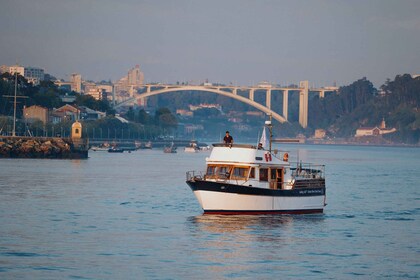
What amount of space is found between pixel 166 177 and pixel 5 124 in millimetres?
58028

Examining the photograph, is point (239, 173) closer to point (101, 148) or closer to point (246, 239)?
point (246, 239)

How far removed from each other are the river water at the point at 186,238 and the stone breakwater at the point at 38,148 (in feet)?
162

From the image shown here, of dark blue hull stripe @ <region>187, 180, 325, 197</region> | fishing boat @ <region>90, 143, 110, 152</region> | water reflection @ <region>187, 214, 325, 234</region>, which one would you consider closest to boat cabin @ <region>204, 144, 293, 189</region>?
dark blue hull stripe @ <region>187, 180, 325, 197</region>

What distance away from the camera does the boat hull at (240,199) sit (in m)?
42.6

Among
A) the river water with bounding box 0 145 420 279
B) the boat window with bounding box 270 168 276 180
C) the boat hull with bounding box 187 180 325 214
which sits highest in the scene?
the boat window with bounding box 270 168 276 180

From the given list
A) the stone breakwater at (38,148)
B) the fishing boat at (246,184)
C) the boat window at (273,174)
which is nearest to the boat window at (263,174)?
the fishing boat at (246,184)

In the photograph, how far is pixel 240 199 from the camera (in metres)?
42.9

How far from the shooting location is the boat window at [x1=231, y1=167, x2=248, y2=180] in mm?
43188

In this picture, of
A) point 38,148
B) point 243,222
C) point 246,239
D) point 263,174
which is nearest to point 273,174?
point 263,174

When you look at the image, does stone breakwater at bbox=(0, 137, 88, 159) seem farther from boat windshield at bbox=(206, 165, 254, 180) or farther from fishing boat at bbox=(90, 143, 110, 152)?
boat windshield at bbox=(206, 165, 254, 180)

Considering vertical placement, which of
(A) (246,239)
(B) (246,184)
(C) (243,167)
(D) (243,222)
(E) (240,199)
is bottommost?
(A) (246,239)

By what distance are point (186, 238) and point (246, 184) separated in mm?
5701

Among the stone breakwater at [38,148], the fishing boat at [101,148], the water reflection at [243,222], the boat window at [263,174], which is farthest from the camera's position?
the fishing boat at [101,148]

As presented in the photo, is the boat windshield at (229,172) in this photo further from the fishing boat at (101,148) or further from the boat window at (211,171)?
the fishing boat at (101,148)
